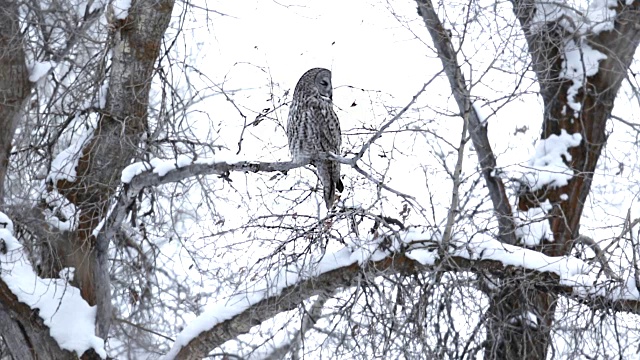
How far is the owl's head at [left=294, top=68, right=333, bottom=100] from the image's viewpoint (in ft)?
24.1

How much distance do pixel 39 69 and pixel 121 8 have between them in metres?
0.78

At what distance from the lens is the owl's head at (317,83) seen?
24.1 feet

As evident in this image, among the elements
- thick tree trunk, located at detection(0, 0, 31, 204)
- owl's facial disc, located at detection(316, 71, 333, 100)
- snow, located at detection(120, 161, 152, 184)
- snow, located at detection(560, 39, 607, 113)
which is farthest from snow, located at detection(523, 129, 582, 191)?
thick tree trunk, located at detection(0, 0, 31, 204)

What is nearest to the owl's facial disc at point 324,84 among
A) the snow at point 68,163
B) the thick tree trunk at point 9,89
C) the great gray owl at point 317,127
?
the great gray owl at point 317,127

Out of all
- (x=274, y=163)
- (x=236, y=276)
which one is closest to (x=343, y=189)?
(x=274, y=163)

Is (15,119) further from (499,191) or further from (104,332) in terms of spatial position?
(499,191)

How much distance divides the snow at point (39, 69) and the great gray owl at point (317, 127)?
1770mm

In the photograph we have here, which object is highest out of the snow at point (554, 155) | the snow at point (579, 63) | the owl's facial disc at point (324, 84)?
the snow at point (579, 63)

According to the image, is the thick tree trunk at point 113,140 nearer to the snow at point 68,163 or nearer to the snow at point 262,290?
the snow at point 68,163

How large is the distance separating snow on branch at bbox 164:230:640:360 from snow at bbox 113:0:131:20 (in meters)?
2.16

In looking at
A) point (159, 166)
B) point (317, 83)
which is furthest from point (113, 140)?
point (317, 83)

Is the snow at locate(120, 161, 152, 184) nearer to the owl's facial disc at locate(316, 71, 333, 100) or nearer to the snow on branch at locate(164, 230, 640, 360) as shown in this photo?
the snow on branch at locate(164, 230, 640, 360)

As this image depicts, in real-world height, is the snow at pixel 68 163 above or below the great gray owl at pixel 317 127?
below

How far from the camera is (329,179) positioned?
→ 680cm
